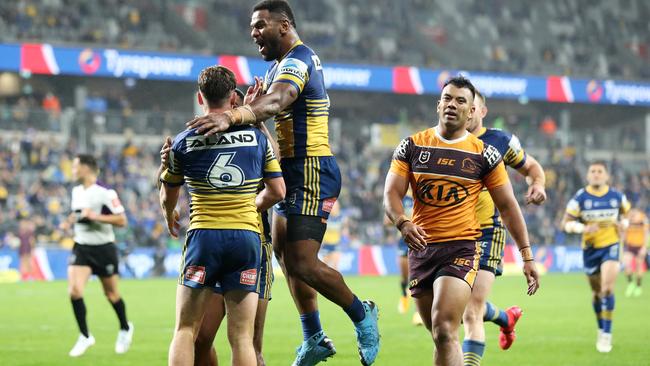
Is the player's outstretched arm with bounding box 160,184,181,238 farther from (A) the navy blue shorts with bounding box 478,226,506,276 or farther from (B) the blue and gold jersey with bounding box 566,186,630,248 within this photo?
(B) the blue and gold jersey with bounding box 566,186,630,248

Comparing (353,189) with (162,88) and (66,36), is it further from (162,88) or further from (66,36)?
(66,36)

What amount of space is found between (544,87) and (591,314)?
88.8 feet

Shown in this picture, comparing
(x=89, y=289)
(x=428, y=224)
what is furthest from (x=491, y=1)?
(x=428, y=224)

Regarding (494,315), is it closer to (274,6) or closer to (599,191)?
(274,6)

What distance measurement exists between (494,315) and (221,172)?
4594 mm

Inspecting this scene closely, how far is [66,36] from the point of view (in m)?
36.9

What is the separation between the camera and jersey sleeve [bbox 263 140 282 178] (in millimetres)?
7184

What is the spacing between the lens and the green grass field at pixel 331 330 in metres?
11.9

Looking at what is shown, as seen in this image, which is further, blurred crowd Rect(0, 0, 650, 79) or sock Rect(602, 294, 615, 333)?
blurred crowd Rect(0, 0, 650, 79)

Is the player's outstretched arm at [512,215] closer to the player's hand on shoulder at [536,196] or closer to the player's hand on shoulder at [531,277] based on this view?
the player's hand on shoulder at [531,277]

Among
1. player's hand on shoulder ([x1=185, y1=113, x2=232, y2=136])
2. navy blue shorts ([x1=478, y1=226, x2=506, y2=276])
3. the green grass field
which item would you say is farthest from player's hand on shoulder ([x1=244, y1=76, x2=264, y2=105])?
the green grass field

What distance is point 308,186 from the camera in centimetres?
823

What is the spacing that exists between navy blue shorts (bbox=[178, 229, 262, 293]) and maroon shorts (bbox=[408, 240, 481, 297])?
4.87 ft

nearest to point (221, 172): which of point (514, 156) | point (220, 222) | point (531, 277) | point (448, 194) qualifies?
point (220, 222)
